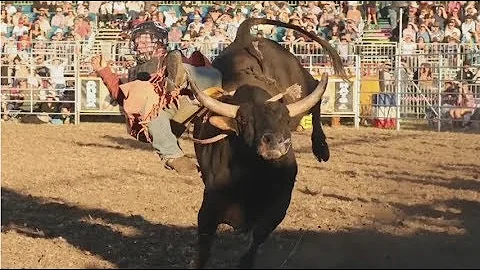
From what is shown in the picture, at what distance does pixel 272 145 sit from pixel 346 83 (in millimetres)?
14020

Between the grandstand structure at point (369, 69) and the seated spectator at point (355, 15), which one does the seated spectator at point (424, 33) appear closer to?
the grandstand structure at point (369, 69)

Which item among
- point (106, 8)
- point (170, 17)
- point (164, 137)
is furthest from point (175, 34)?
point (164, 137)

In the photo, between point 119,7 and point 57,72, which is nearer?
point 57,72

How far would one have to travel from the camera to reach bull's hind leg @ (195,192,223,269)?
4.85m

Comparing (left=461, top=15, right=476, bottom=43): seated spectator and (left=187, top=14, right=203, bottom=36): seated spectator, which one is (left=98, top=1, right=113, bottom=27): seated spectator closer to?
(left=187, top=14, right=203, bottom=36): seated spectator

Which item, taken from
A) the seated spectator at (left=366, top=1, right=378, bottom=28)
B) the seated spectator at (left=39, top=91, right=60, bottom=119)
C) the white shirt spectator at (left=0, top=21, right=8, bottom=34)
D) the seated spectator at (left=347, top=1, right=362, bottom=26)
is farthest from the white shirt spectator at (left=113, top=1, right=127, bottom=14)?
the seated spectator at (left=366, top=1, right=378, bottom=28)

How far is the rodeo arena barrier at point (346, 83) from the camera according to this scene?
17438 mm

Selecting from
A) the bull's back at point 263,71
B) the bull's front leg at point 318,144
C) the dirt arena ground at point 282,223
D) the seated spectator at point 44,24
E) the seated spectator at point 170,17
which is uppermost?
the seated spectator at point 170,17

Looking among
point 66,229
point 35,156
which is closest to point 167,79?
point 66,229

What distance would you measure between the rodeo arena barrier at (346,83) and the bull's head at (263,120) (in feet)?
41.8

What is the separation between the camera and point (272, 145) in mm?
4035

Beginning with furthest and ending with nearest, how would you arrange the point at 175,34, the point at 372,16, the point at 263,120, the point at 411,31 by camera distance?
the point at 372,16
the point at 175,34
the point at 411,31
the point at 263,120

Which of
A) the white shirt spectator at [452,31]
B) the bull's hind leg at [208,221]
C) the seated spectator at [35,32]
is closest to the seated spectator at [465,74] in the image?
the white shirt spectator at [452,31]

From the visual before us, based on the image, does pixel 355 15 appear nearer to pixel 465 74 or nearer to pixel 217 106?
pixel 465 74
